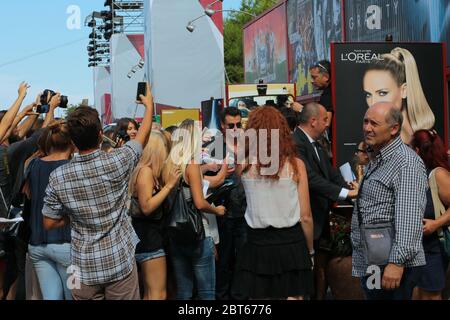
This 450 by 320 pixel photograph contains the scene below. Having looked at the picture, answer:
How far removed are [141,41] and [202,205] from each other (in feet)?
198

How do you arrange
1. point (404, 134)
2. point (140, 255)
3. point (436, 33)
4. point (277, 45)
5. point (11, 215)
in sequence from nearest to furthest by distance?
point (140, 255), point (11, 215), point (404, 134), point (436, 33), point (277, 45)

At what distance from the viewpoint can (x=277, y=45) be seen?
2786 cm

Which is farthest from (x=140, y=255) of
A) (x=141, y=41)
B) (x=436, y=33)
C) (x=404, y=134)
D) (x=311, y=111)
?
(x=141, y=41)

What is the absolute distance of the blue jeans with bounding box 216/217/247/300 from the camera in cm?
735

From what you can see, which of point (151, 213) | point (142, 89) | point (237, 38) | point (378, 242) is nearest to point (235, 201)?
point (151, 213)

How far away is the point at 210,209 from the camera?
256 inches

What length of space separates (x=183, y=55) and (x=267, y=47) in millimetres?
11283

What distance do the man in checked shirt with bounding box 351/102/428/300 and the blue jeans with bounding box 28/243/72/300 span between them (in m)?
2.18

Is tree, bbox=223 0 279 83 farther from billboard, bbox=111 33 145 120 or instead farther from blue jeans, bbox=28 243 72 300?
blue jeans, bbox=28 243 72 300

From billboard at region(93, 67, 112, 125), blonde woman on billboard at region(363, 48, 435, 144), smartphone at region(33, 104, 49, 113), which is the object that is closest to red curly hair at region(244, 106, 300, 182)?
smartphone at region(33, 104, 49, 113)

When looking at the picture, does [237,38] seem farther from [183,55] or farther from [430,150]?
[430,150]

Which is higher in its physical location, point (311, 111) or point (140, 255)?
point (311, 111)
